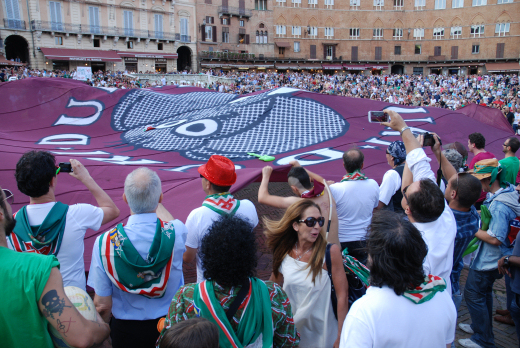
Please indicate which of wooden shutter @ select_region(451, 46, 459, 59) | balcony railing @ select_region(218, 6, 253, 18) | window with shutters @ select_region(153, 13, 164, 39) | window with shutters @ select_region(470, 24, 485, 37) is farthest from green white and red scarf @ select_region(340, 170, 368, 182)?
window with shutters @ select_region(470, 24, 485, 37)

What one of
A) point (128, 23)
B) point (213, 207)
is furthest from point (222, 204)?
point (128, 23)

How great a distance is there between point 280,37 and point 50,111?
4589cm

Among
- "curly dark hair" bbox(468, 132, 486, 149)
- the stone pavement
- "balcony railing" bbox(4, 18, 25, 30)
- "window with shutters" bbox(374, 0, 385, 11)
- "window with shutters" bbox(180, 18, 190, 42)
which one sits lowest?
the stone pavement

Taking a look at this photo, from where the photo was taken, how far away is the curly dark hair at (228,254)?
67.6 inches

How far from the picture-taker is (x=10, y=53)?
120 feet

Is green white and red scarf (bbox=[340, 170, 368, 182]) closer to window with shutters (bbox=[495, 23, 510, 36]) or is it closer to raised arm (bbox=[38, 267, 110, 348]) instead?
raised arm (bbox=[38, 267, 110, 348])

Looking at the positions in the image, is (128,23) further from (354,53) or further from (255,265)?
(255,265)

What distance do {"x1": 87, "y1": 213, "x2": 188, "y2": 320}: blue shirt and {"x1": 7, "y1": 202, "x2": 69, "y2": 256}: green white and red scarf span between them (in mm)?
309

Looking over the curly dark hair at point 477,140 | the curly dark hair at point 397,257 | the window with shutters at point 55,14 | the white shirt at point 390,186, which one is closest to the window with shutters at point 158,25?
the window with shutters at point 55,14

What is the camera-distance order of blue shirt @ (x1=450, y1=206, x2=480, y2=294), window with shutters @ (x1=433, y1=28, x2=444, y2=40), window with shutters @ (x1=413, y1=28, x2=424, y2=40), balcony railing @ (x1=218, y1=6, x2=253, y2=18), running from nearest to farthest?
blue shirt @ (x1=450, y1=206, x2=480, y2=294) < balcony railing @ (x1=218, y1=6, x2=253, y2=18) < window with shutters @ (x1=433, y1=28, x2=444, y2=40) < window with shutters @ (x1=413, y1=28, x2=424, y2=40)

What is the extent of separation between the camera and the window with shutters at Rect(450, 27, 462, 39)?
160ft

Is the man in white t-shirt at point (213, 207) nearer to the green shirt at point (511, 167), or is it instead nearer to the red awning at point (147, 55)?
the green shirt at point (511, 167)

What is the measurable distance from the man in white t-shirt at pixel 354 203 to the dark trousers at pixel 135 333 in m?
1.82

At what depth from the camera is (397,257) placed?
1654 mm
